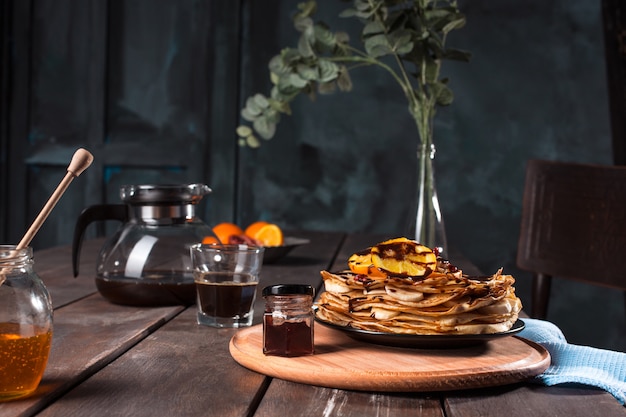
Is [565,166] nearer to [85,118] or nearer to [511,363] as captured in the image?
[511,363]

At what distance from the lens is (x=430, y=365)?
872 millimetres

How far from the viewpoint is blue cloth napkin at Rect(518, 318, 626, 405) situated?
0.86 meters

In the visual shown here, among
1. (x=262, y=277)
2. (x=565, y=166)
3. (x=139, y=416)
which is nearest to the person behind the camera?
(x=139, y=416)

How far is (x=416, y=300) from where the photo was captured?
3.07 ft

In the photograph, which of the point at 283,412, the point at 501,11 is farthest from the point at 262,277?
the point at 501,11

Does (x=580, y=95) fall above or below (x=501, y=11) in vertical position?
below

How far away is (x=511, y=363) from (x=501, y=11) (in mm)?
3190

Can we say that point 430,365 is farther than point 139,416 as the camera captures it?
Yes

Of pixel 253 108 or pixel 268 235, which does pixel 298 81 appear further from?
pixel 268 235

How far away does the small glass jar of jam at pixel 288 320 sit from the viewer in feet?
2.98

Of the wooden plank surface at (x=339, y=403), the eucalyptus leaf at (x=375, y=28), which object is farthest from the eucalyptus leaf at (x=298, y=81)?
the wooden plank surface at (x=339, y=403)

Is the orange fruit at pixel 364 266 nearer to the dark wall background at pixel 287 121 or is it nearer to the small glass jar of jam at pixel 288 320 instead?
the small glass jar of jam at pixel 288 320

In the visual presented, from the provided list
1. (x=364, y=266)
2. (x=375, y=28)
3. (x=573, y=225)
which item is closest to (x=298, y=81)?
(x=375, y=28)

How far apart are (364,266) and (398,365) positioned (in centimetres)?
20
